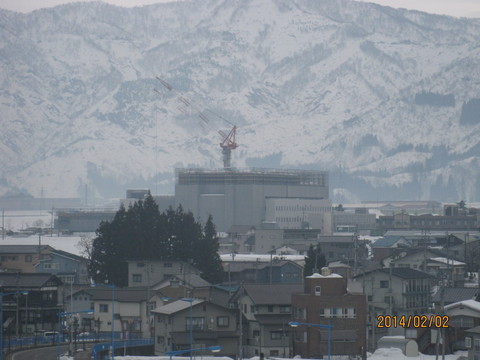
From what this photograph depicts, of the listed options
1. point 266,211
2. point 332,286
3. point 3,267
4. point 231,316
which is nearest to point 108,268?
point 3,267

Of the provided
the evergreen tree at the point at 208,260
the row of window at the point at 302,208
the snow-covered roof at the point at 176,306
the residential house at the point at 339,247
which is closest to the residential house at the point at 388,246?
the residential house at the point at 339,247

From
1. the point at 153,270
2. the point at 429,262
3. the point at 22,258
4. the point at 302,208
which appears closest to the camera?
the point at 153,270

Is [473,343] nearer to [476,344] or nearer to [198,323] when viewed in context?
[476,344]

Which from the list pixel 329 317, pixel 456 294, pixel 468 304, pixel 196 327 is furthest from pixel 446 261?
pixel 329 317

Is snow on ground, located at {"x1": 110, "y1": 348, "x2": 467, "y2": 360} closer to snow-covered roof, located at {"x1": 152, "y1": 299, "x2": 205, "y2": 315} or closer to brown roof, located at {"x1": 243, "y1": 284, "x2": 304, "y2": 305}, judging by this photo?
snow-covered roof, located at {"x1": 152, "y1": 299, "x2": 205, "y2": 315}

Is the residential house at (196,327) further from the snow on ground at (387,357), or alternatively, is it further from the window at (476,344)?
the window at (476,344)

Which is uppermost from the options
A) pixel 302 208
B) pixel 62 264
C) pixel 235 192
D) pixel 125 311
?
pixel 235 192

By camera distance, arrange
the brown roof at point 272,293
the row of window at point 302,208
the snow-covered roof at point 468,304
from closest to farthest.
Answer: the snow-covered roof at point 468,304 < the brown roof at point 272,293 < the row of window at point 302,208
